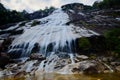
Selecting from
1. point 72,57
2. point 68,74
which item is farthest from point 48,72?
point 72,57

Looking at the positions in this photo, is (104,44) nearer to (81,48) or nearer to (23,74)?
(81,48)

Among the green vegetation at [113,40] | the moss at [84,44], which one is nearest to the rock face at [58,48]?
the moss at [84,44]

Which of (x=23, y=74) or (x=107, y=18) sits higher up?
(x=107, y=18)

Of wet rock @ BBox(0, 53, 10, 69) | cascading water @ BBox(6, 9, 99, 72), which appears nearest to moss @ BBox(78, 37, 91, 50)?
cascading water @ BBox(6, 9, 99, 72)

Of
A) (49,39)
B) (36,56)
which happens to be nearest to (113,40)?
(49,39)

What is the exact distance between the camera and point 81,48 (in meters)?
29.4

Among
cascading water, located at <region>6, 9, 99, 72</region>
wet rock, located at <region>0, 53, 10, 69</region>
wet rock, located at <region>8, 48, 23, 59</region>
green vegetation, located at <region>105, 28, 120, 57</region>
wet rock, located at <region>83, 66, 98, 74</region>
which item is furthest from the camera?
wet rock, located at <region>8, 48, 23, 59</region>

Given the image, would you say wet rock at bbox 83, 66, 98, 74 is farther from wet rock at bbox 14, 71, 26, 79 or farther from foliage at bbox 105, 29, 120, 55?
foliage at bbox 105, 29, 120, 55

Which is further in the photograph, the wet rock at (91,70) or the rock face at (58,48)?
the rock face at (58,48)

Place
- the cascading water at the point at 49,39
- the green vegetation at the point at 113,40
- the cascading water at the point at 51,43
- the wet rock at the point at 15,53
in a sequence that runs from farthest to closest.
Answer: the wet rock at the point at 15,53
the cascading water at the point at 49,39
the green vegetation at the point at 113,40
the cascading water at the point at 51,43

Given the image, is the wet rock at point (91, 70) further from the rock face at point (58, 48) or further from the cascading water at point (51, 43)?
the cascading water at point (51, 43)

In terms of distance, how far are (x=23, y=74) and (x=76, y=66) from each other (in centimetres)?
512

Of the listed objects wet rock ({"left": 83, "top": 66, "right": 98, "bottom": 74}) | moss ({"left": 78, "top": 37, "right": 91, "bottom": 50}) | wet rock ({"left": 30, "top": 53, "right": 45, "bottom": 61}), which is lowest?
wet rock ({"left": 83, "top": 66, "right": 98, "bottom": 74})

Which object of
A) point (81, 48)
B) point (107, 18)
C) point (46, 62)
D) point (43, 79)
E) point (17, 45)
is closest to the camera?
point (43, 79)
